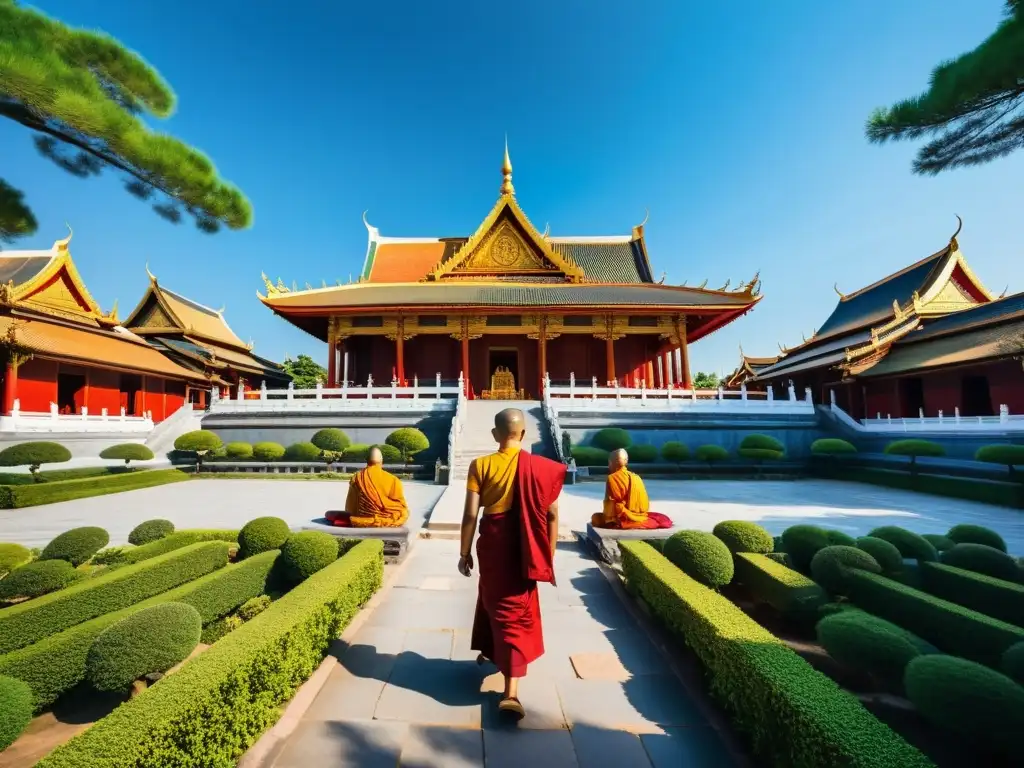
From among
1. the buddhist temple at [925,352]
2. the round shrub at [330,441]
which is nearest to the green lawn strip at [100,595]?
the round shrub at [330,441]

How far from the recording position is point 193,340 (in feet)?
88.0

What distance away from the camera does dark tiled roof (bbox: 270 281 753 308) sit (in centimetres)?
2027

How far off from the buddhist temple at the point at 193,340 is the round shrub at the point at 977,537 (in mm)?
26323

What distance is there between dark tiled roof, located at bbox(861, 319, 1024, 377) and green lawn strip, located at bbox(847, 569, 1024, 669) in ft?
50.5

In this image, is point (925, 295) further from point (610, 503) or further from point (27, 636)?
point (27, 636)

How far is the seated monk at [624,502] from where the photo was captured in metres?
5.99

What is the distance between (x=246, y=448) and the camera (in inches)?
579

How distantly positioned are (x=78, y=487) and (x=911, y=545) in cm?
1526

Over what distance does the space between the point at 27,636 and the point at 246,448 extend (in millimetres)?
12513

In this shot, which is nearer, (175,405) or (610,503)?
(610,503)

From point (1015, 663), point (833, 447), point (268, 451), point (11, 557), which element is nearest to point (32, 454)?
point (268, 451)

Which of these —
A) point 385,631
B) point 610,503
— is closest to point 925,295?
point 610,503

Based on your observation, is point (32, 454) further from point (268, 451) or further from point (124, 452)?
point (268, 451)

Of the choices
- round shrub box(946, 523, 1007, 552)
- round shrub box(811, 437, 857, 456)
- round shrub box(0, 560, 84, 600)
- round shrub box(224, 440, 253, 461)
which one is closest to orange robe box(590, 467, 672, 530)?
round shrub box(946, 523, 1007, 552)
